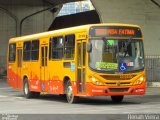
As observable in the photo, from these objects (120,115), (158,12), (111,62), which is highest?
(158,12)

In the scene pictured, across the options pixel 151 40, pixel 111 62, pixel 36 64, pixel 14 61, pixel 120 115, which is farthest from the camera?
pixel 151 40

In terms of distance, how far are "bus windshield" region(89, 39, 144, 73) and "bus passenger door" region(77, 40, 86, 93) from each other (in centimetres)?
42

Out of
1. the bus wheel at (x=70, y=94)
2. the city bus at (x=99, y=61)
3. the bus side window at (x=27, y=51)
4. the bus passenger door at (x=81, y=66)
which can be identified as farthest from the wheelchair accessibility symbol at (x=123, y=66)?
the bus side window at (x=27, y=51)

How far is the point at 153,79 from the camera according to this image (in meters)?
34.8

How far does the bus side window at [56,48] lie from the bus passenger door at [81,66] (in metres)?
1.47

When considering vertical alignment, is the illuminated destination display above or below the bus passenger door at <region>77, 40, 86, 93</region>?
above

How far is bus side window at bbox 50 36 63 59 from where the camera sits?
69.8 feet

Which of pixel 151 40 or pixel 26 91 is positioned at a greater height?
pixel 151 40

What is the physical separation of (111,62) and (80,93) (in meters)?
1.65

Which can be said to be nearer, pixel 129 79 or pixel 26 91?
pixel 129 79

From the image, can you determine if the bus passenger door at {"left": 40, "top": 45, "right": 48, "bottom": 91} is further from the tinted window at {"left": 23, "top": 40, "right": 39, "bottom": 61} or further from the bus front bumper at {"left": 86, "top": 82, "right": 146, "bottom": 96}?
the bus front bumper at {"left": 86, "top": 82, "right": 146, "bottom": 96}

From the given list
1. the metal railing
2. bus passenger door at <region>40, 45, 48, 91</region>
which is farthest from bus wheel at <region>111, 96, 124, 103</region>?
the metal railing

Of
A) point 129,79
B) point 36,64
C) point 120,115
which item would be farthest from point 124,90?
point 36,64

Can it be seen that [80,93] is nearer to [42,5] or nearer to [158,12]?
[158,12]
